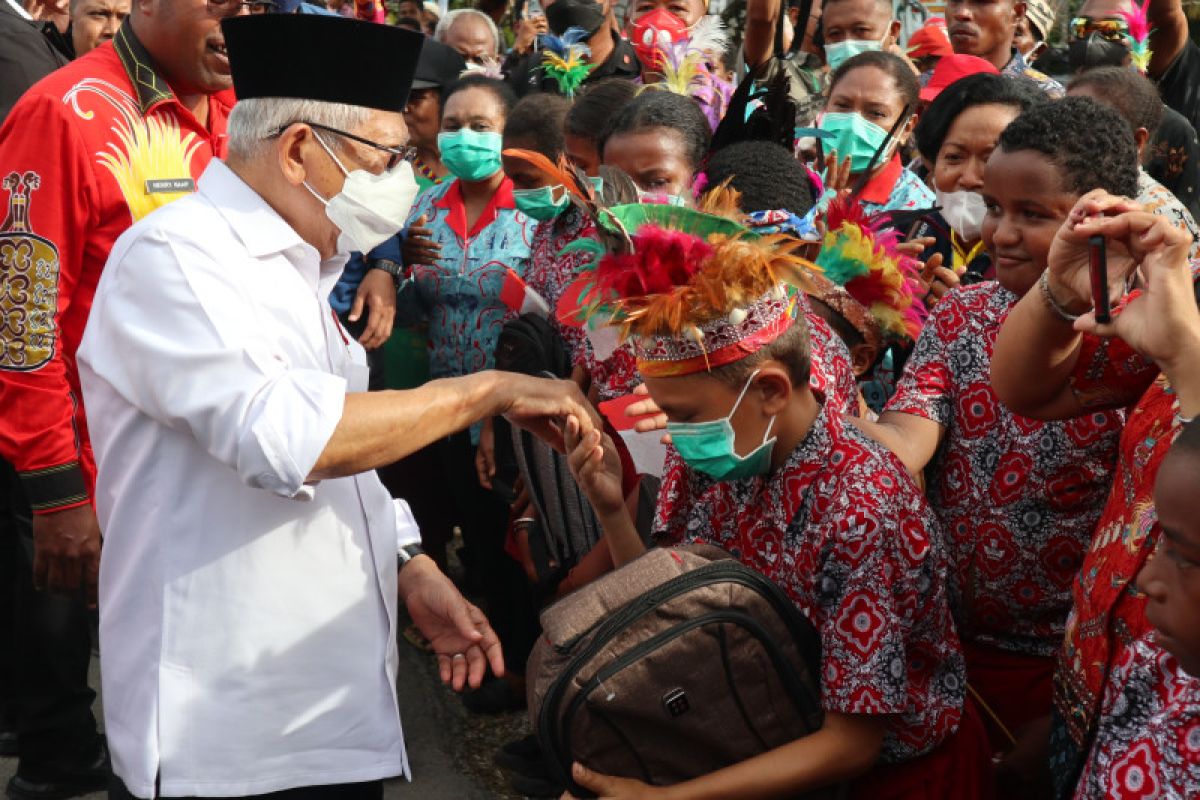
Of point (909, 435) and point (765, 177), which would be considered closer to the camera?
point (909, 435)

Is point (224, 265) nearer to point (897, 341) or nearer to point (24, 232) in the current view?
point (24, 232)

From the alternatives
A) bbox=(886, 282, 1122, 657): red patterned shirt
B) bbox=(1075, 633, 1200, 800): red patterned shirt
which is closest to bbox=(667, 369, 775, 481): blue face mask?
bbox=(886, 282, 1122, 657): red patterned shirt

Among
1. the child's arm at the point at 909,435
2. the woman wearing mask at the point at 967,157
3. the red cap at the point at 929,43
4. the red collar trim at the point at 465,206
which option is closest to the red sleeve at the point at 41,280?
the red collar trim at the point at 465,206

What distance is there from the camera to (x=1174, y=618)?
1.60 meters

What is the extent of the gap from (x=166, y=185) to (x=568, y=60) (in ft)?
9.67

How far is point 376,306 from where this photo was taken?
4.75 meters

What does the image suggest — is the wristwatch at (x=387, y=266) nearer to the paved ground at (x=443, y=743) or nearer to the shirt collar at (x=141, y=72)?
the shirt collar at (x=141, y=72)

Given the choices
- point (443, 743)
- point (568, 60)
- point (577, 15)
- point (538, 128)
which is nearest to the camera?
point (443, 743)

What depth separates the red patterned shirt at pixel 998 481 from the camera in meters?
2.54

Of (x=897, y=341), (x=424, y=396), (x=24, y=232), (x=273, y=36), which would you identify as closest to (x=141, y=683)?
(x=424, y=396)

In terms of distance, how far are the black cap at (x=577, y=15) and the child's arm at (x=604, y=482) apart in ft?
13.4

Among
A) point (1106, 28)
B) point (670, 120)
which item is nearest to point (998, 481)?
point (670, 120)

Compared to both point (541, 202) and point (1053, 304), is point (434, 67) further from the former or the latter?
point (1053, 304)

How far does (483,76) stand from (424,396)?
3.70m
